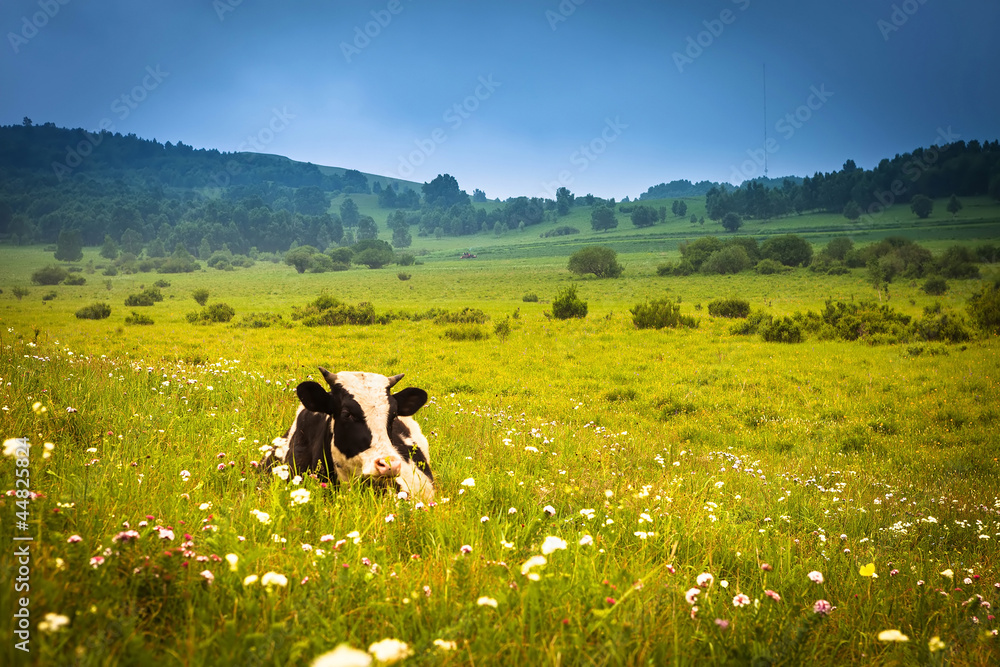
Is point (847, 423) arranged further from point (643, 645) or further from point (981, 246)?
point (981, 246)

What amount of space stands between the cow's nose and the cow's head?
23cm

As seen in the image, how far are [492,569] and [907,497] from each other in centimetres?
792

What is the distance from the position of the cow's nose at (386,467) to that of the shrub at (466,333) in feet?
68.8

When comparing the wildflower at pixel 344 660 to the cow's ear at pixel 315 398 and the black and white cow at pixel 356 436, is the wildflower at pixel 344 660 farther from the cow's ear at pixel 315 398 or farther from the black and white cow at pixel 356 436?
the cow's ear at pixel 315 398

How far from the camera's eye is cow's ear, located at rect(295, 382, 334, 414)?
5.71m

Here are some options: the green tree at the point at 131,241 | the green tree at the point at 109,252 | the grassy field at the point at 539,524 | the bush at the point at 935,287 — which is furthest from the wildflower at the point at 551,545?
the green tree at the point at 131,241

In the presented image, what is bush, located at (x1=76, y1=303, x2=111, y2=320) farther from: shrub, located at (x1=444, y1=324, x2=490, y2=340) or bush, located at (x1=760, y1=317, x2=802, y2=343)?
bush, located at (x1=760, y1=317, x2=802, y2=343)

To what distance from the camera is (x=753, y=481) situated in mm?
8328

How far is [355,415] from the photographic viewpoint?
574cm

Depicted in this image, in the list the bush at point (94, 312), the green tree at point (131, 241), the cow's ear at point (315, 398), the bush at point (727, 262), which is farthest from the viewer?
the green tree at point (131, 241)

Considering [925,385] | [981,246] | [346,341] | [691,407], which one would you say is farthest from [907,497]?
[981,246]

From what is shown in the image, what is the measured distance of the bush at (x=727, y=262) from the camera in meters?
A: 68.9

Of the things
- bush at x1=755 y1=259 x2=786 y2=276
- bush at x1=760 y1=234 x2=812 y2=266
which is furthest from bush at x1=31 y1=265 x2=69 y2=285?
bush at x1=760 y1=234 x2=812 y2=266

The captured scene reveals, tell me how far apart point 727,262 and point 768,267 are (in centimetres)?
481
